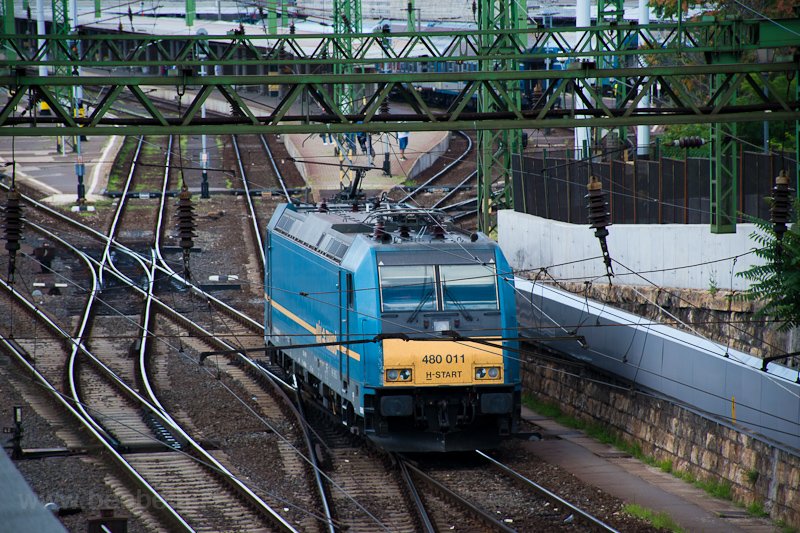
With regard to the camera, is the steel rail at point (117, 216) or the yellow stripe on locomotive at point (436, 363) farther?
the steel rail at point (117, 216)

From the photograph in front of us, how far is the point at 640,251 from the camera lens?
24375 mm

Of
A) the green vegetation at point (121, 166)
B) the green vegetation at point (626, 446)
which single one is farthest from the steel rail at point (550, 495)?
the green vegetation at point (121, 166)

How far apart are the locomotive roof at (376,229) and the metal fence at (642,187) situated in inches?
243

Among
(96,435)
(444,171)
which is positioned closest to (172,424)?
(96,435)

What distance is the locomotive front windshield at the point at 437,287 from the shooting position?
707 inches

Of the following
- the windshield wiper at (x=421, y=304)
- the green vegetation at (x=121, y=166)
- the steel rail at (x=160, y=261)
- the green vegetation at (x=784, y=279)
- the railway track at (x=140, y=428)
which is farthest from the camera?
the green vegetation at (x=121, y=166)

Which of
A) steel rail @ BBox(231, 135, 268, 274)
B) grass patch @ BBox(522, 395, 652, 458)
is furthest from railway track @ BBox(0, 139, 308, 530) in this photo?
grass patch @ BBox(522, 395, 652, 458)

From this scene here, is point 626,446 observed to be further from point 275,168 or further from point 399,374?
point 275,168

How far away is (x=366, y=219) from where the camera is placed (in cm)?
2038

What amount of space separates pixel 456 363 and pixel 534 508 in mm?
2611

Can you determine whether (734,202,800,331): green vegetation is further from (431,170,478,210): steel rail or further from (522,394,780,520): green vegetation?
(431,170,478,210): steel rail

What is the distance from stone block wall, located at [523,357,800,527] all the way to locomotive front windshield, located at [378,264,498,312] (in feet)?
6.56

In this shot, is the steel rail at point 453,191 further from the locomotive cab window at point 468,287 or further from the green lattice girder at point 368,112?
the green lattice girder at point 368,112

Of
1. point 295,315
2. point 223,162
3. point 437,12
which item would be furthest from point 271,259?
point 437,12
